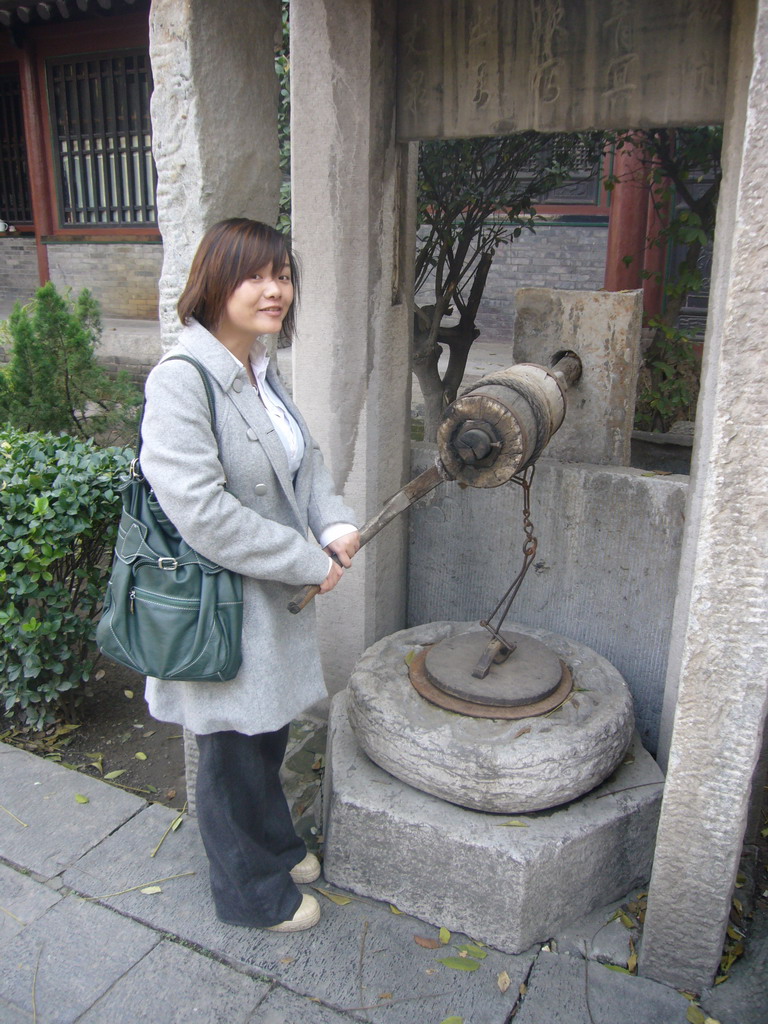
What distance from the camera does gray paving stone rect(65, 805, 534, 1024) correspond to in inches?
83.2

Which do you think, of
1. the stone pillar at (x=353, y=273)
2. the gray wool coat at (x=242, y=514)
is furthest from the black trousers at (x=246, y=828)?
the stone pillar at (x=353, y=273)

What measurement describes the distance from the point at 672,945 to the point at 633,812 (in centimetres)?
35

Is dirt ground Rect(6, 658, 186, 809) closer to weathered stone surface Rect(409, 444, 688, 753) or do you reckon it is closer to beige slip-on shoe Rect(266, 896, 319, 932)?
beige slip-on shoe Rect(266, 896, 319, 932)

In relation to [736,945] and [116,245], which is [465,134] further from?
[116,245]

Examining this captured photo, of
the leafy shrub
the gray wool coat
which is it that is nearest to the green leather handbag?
the gray wool coat

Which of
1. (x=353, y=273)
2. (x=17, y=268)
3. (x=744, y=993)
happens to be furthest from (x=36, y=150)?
(x=744, y=993)

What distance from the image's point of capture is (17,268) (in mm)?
12133

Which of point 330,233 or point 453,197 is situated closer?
point 330,233

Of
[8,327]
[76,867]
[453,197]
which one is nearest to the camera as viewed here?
[76,867]

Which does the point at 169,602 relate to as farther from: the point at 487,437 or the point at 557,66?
the point at 557,66

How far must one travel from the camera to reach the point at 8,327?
483cm

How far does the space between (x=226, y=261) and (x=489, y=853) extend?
5.30 feet

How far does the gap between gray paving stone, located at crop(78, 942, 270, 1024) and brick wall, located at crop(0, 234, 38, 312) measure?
1150 centimetres

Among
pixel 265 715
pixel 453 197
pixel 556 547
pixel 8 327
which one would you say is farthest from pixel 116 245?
pixel 265 715
